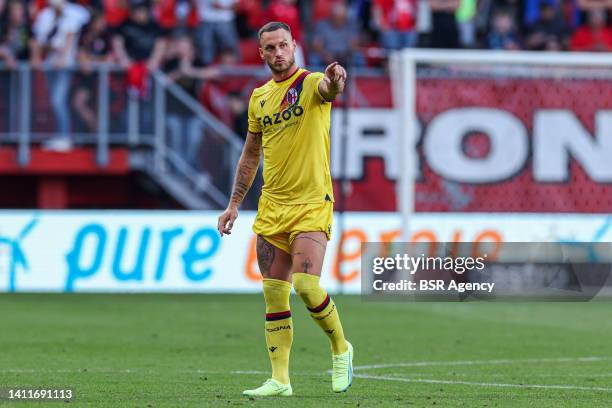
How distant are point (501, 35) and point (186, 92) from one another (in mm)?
5469

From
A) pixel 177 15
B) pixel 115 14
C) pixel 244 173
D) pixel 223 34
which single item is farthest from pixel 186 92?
pixel 244 173

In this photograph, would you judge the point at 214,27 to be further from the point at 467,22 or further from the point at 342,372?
the point at 342,372

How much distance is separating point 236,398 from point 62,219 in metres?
11.9

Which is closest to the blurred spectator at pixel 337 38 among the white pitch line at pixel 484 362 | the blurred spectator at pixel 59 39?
the blurred spectator at pixel 59 39

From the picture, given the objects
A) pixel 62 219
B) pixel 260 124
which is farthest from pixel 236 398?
pixel 62 219

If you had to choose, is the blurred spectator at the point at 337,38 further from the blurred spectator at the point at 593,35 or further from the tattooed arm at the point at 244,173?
the tattooed arm at the point at 244,173

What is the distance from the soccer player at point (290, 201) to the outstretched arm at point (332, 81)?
0.07m

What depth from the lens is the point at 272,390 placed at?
9.38 metres

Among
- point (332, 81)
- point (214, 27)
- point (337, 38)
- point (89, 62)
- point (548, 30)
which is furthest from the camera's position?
point (548, 30)

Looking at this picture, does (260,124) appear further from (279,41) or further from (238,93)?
(238,93)

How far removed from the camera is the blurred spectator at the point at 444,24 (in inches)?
939

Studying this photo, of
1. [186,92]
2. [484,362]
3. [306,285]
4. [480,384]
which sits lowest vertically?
[484,362]

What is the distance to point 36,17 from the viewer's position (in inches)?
889

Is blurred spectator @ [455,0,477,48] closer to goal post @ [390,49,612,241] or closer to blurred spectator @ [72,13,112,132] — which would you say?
goal post @ [390,49,612,241]
